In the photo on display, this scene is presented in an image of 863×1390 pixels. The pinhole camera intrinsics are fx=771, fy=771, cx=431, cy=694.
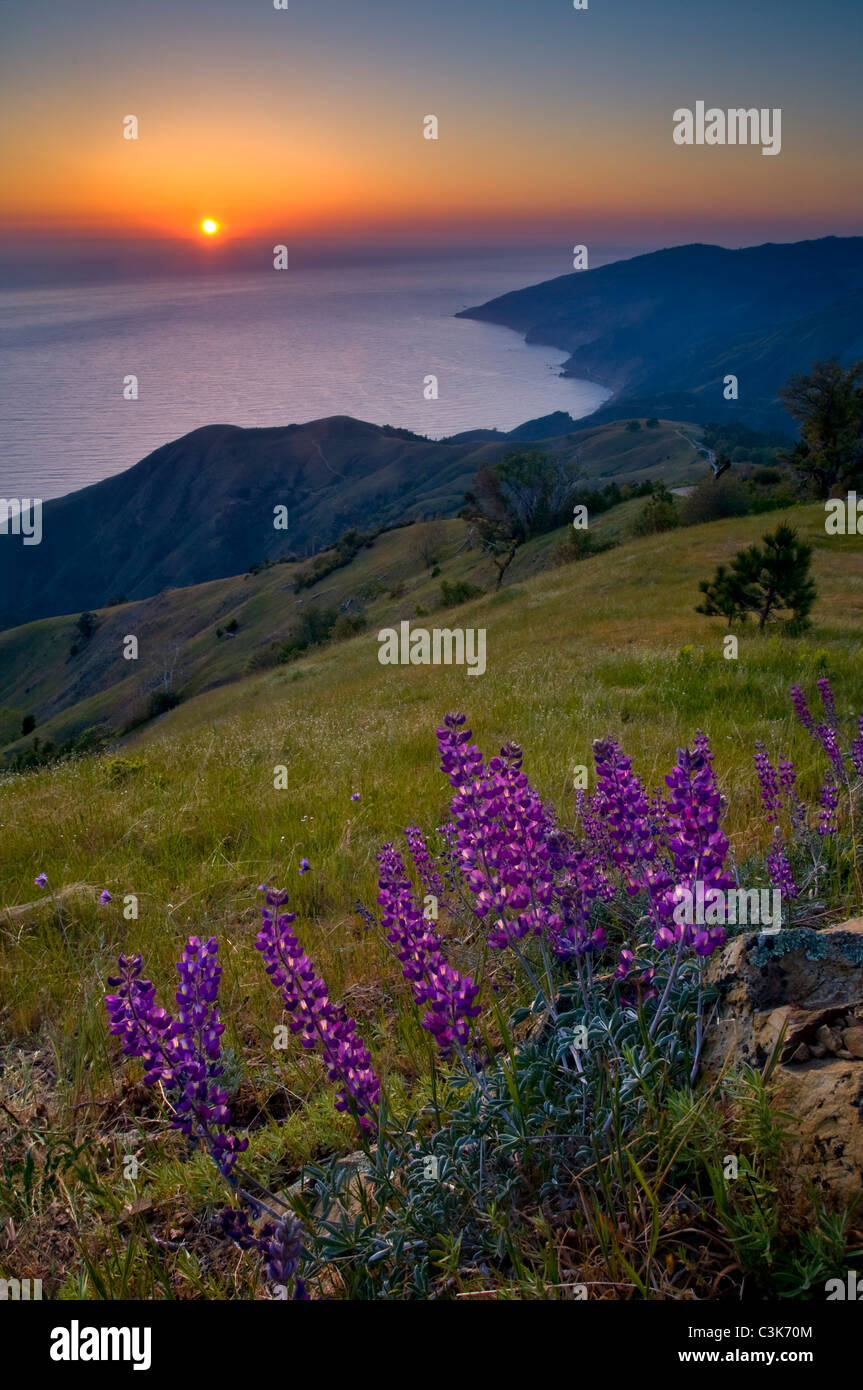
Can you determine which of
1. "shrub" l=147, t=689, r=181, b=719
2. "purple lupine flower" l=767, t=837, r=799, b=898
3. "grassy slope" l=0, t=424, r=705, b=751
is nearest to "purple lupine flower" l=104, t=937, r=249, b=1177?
"purple lupine flower" l=767, t=837, r=799, b=898

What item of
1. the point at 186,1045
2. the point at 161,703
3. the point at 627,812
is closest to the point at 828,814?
the point at 627,812

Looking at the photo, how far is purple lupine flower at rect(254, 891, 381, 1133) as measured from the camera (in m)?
2.22

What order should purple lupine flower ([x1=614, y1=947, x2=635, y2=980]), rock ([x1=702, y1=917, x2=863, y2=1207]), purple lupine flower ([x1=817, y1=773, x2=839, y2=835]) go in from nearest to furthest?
1. rock ([x1=702, y1=917, x2=863, y2=1207])
2. purple lupine flower ([x1=614, y1=947, x2=635, y2=980])
3. purple lupine flower ([x1=817, y1=773, x2=839, y2=835])

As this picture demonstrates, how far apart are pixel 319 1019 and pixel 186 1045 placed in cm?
37

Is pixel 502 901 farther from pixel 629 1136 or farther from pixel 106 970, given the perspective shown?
pixel 106 970

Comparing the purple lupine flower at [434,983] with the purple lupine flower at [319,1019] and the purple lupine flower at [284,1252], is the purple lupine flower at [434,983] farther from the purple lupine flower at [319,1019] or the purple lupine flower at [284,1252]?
the purple lupine flower at [284,1252]

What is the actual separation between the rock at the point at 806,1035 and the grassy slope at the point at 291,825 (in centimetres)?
122

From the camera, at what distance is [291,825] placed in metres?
5.94

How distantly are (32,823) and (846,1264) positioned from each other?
687 centimetres

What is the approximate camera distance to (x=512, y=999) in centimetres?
323

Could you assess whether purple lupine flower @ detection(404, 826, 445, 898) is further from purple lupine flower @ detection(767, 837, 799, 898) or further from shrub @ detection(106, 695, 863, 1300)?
purple lupine flower @ detection(767, 837, 799, 898)

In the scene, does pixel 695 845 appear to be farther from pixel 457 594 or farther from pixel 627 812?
pixel 457 594

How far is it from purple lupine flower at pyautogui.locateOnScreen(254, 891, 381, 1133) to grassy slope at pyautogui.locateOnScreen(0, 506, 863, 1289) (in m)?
0.53
